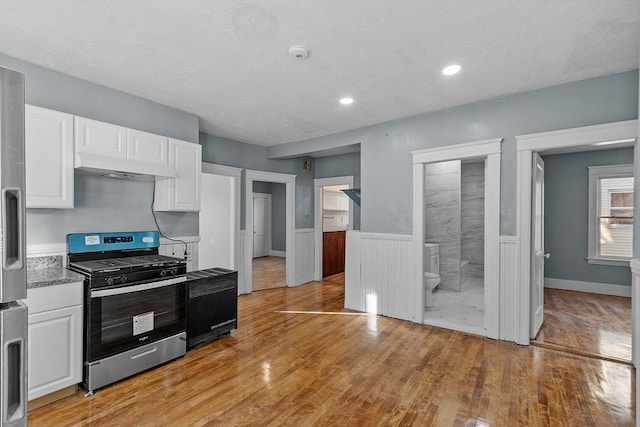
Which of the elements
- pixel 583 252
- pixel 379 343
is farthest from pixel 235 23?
pixel 583 252

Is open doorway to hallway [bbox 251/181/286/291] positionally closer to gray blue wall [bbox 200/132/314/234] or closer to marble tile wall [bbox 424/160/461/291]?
gray blue wall [bbox 200/132/314/234]

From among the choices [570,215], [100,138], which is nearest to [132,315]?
[100,138]

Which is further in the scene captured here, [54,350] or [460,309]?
[460,309]

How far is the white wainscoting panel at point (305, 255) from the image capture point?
5848 millimetres

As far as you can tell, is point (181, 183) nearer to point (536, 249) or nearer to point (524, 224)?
point (524, 224)

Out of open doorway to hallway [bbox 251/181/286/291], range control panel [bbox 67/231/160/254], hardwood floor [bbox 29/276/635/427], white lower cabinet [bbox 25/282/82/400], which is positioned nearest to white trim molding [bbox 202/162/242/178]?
range control panel [bbox 67/231/160/254]

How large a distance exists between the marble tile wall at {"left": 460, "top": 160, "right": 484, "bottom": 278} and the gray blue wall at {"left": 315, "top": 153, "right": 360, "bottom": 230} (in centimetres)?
234

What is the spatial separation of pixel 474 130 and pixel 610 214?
3726 mm

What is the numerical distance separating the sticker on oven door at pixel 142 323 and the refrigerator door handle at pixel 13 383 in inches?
64.1

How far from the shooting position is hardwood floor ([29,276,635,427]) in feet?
6.73

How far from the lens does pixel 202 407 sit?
2154mm

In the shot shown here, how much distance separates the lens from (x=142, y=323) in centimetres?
258

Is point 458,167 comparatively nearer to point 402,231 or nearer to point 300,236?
point 402,231

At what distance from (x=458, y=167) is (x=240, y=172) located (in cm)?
373
